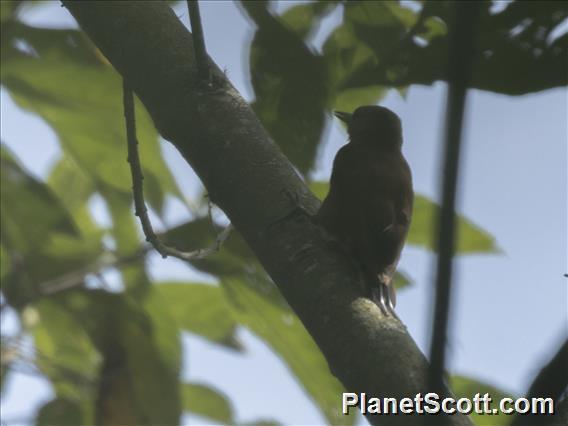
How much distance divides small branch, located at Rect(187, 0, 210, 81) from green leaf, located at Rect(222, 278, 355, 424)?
865 mm

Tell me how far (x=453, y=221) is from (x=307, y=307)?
0.91 m

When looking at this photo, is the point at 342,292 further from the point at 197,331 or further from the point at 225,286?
the point at 197,331

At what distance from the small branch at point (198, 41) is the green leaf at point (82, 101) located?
0.80 metres

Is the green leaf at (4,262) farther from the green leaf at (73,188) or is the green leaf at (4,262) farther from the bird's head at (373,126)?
the bird's head at (373,126)

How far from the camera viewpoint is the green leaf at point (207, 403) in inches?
130

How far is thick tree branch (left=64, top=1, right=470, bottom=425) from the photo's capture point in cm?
159

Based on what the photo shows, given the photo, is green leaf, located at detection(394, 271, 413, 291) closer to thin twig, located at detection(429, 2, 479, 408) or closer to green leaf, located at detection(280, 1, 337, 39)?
green leaf, located at detection(280, 1, 337, 39)

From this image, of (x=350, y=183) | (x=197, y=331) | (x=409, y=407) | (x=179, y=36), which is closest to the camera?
(x=409, y=407)

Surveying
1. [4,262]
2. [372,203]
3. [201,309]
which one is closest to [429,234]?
[372,203]

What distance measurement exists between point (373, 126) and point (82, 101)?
2.74ft

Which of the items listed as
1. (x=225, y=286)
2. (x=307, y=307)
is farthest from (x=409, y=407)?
(x=225, y=286)

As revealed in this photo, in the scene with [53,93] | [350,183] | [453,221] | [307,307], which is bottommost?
[453,221]

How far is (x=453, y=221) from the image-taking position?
2.70 feet

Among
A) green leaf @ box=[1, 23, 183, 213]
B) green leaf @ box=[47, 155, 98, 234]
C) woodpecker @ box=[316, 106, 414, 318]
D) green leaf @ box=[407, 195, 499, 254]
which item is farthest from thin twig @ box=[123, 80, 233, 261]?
green leaf @ box=[47, 155, 98, 234]
